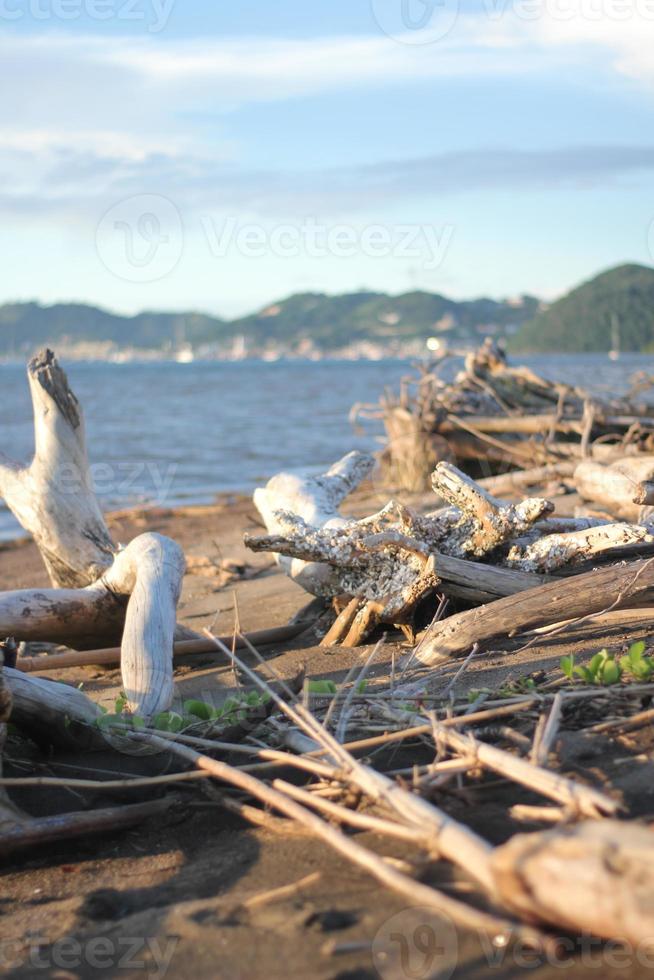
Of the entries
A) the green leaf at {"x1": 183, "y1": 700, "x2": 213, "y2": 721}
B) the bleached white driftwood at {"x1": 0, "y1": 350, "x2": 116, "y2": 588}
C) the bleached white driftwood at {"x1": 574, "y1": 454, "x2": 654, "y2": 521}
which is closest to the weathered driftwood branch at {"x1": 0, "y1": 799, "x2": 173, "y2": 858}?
the green leaf at {"x1": 183, "y1": 700, "x2": 213, "y2": 721}

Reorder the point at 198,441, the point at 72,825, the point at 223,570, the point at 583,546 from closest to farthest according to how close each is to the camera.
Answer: the point at 72,825, the point at 583,546, the point at 223,570, the point at 198,441

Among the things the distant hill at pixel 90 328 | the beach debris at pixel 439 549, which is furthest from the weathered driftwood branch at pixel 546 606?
the distant hill at pixel 90 328

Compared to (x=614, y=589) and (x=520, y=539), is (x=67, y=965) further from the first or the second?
(x=520, y=539)

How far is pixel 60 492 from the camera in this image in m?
5.87

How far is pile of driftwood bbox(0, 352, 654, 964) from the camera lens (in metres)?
1.91

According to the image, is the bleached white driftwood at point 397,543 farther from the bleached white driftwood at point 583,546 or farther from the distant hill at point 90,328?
the distant hill at point 90,328

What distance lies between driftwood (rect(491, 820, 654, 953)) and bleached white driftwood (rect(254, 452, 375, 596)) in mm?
3308

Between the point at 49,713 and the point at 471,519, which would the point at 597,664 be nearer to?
the point at 471,519

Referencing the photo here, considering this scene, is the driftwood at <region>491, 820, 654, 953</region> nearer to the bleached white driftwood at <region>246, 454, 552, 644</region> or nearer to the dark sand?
the dark sand

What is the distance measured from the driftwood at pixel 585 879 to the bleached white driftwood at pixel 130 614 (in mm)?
2188

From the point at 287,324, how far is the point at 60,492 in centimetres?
13964

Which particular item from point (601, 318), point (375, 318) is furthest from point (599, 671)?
point (375, 318)

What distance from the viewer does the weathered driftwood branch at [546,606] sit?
4066 millimetres

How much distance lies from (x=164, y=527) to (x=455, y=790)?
29.8 ft
